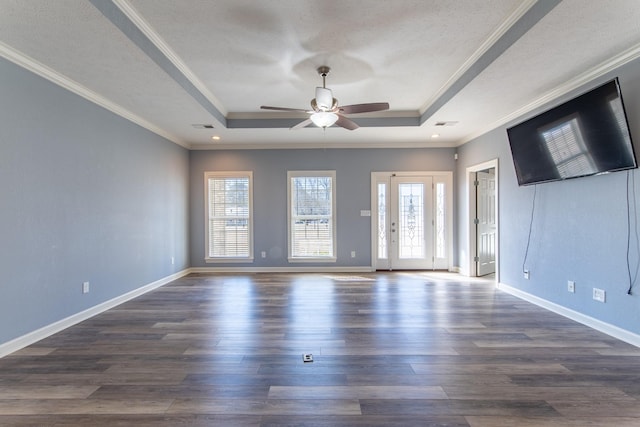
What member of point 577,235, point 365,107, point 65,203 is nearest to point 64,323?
point 65,203

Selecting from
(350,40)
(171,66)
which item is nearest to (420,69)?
(350,40)

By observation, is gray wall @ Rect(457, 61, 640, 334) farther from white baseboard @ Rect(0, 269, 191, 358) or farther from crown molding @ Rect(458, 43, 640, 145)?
white baseboard @ Rect(0, 269, 191, 358)

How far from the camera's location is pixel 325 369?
2232 millimetres

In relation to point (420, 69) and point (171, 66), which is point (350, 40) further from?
point (171, 66)

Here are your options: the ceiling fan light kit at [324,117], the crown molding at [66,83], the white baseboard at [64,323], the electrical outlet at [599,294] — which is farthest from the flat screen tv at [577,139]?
the white baseboard at [64,323]

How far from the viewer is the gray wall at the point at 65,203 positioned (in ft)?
8.36

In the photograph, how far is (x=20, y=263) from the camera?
2.61 meters

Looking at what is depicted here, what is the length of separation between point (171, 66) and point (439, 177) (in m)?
5.02

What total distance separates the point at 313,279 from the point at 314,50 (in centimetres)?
370

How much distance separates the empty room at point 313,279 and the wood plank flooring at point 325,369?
0.02 m

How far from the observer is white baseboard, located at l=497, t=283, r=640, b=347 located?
2.66 meters

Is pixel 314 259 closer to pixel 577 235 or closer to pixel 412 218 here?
pixel 412 218

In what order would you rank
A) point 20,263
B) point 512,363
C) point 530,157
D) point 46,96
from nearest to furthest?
point 512,363 < point 20,263 < point 46,96 < point 530,157

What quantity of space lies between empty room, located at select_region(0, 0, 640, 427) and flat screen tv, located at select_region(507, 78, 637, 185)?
2cm
